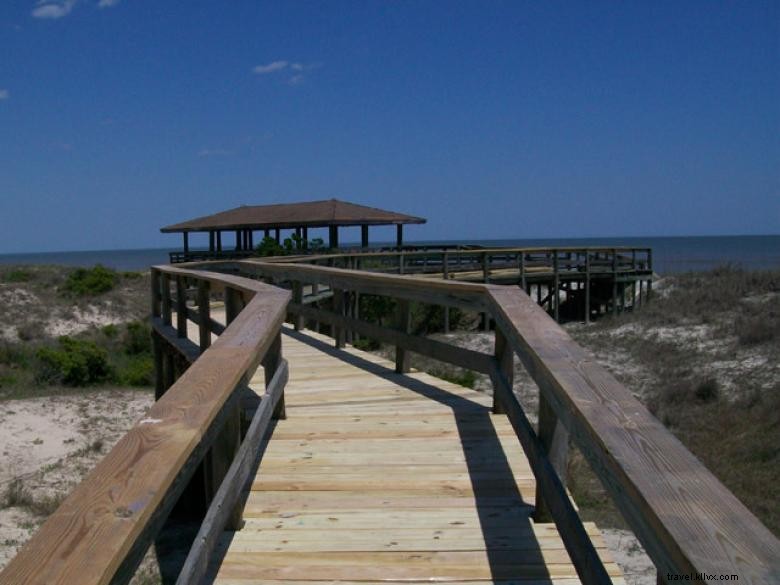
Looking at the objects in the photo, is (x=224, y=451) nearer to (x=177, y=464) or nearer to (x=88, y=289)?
(x=177, y=464)

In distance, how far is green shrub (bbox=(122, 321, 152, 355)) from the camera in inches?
839

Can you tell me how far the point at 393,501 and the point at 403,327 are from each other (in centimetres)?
293

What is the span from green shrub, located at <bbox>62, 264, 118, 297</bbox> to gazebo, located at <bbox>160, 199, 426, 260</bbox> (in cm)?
457

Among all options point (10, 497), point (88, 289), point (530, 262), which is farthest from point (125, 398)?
point (530, 262)

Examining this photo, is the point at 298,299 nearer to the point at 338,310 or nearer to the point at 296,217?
the point at 338,310

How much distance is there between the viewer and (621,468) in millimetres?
1665

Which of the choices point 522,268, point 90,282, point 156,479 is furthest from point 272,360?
point 90,282

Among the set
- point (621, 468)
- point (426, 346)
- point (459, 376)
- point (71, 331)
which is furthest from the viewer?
point (71, 331)

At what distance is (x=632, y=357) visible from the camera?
1636cm

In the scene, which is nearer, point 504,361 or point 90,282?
point 504,361

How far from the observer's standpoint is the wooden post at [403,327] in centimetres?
640

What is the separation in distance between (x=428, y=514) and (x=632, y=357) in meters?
13.8

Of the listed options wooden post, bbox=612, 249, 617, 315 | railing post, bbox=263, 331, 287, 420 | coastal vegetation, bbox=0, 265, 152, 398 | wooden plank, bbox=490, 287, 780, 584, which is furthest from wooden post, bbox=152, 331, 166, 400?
wooden post, bbox=612, 249, 617, 315

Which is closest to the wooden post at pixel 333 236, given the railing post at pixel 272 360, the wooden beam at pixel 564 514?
the railing post at pixel 272 360
